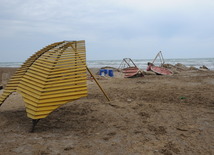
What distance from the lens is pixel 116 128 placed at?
176 inches

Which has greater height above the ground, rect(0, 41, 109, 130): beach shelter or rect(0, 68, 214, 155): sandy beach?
rect(0, 41, 109, 130): beach shelter

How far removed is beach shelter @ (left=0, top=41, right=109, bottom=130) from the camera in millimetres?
4301

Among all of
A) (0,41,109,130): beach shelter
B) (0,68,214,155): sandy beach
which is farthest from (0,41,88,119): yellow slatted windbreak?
(0,68,214,155): sandy beach

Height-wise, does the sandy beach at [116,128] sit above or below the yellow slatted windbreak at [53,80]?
below

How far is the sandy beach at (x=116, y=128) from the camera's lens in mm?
3484

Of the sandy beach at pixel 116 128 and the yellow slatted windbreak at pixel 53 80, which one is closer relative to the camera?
the sandy beach at pixel 116 128

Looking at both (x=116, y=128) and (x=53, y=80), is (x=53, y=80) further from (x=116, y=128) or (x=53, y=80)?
(x=116, y=128)

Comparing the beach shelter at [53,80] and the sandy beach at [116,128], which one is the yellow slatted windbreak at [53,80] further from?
the sandy beach at [116,128]

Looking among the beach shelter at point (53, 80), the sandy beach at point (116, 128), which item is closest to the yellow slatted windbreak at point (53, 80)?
the beach shelter at point (53, 80)

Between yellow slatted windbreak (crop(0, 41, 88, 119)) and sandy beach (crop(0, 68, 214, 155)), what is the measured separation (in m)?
0.57

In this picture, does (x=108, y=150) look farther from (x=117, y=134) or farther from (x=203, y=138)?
(x=203, y=138)

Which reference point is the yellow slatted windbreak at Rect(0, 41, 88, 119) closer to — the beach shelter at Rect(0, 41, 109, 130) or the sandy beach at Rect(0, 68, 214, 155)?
the beach shelter at Rect(0, 41, 109, 130)

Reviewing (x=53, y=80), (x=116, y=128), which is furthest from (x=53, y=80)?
(x=116, y=128)

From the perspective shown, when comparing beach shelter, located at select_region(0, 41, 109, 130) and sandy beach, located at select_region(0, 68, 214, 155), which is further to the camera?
beach shelter, located at select_region(0, 41, 109, 130)
